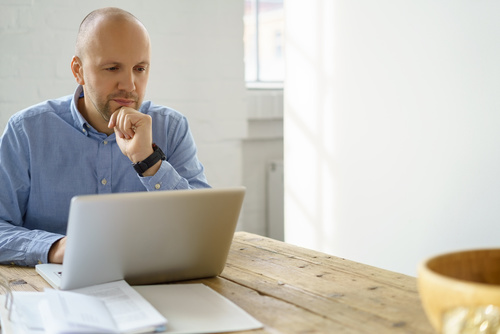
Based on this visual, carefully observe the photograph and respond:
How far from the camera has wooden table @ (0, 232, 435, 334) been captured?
3.33 feet

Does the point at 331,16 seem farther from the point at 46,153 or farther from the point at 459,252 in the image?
the point at 459,252

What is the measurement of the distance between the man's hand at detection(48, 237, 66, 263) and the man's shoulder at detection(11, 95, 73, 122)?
506mm

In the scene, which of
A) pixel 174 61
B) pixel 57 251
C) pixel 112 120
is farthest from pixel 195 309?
pixel 174 61

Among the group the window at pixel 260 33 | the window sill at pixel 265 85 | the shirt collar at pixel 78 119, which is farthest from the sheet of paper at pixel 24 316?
the window at pixel 260 33

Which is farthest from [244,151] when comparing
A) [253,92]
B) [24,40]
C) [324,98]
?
[24,40]

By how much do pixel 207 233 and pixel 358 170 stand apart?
1.43m

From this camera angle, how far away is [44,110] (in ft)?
5.98

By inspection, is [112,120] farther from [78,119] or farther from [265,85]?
[265,85]

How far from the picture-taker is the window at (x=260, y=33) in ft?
12.6

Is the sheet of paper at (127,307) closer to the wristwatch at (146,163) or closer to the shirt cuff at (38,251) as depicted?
the shirt cuff at (38,251)

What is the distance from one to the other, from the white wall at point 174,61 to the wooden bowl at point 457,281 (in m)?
2.18

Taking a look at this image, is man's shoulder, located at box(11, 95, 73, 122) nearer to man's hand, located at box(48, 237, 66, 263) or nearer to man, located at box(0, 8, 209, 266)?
man, located at box(0, 8, 209, 266)

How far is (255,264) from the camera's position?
4.70 feet

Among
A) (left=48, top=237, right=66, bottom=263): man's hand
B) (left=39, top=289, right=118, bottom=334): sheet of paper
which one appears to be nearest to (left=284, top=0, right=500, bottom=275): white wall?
(left=48, top=237, right=66, bottom=263): man's hand
